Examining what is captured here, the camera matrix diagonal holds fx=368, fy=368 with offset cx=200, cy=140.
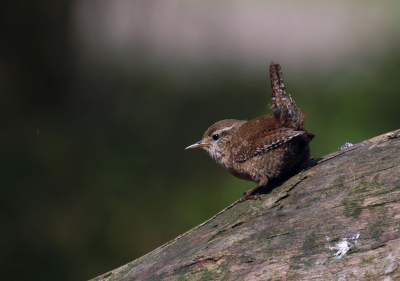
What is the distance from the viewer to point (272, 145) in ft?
8.22

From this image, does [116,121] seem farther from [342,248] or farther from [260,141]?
[342,248]

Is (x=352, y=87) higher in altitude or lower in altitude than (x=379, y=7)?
lower

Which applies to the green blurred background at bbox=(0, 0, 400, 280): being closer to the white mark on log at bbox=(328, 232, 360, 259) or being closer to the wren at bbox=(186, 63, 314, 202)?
the wren at bbox=(186, 63, 314, 202)

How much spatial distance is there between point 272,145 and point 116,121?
289cm

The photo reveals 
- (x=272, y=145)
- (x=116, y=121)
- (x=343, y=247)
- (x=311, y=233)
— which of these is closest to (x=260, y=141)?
(x=272, y=145)

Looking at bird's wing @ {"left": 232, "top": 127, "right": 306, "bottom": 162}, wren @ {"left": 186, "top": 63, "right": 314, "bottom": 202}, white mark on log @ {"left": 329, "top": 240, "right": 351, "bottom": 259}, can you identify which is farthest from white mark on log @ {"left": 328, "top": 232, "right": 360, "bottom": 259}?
bird's wing @ {"left": 232, "top": 127, "right": 306, "bottom": 162}

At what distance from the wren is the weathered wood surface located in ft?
0.58

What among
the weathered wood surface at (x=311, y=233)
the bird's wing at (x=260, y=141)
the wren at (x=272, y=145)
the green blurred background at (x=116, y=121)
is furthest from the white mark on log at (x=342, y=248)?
the green blurred background at (x=116, y=121)

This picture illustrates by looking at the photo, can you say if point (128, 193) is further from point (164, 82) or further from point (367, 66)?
point (367, 66)

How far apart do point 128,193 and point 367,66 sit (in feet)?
11.8

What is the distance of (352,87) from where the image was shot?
4762mm

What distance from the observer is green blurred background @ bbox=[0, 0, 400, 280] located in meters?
4.05

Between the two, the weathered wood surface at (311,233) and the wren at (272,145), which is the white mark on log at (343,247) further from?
the wren at (272,145)

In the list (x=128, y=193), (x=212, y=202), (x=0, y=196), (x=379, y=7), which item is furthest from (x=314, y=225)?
(x=379, y=7)
